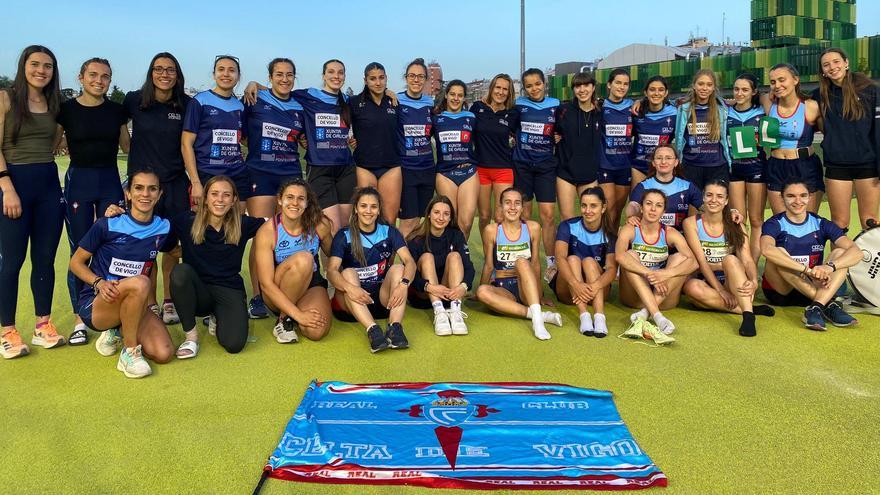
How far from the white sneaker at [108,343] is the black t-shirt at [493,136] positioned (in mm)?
2843

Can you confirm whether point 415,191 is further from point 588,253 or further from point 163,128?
point 163,128

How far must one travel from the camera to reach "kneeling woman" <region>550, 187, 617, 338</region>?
397 centimetres

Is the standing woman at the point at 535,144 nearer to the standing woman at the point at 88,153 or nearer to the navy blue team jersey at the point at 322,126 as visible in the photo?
the navy blue team jersey at the point at 322,126

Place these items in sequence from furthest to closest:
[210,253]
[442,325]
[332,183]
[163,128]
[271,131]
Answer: [332,183] → [271,131] → [163,128] → [442,325] → [210,253]

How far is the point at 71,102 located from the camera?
141 inches

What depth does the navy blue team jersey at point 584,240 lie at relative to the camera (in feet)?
13.9

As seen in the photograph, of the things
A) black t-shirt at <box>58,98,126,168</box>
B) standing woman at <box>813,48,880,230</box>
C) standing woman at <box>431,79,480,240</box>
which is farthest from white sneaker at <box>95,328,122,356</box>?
standing woman at <box>813,48,880,230</box>

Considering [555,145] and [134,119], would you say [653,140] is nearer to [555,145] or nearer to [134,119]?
[555,145]

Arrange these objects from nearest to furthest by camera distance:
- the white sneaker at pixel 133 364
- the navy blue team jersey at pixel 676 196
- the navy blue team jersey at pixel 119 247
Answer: the white sneaker at pixel 133 364 → the navy blue team jersey at pixel 119 247 → the navy blue team jersey at pixel 676 196

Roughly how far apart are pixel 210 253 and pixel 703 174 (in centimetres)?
350

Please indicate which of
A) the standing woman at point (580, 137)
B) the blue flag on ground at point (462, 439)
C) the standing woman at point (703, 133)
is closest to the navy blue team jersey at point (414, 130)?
the standing woman at point (580, 137)

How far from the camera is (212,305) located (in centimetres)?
358

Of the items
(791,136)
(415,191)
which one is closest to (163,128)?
(415,191)

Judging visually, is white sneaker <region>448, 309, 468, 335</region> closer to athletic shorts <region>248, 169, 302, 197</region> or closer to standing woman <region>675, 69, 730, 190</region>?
athletic shorts <region>248, 169, 302, 197</region>
